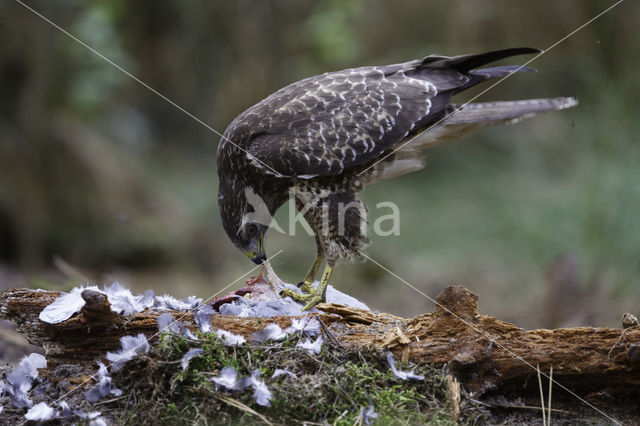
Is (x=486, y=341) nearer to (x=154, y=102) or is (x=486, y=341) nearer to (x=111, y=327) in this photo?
(x=111, y=327)

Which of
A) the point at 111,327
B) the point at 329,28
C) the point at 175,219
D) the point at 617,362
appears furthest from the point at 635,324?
the point at 329,28

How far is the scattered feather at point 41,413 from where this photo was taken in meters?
2.70

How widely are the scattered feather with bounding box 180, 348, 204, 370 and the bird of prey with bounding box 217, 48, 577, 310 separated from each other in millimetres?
1221

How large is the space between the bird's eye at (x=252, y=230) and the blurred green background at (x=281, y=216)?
159cm

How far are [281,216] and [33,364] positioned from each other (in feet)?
21.2

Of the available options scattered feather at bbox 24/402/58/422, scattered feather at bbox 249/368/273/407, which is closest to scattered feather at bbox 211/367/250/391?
scattered feather at bbox 249/368/273/407

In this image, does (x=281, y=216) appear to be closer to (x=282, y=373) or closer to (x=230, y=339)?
(x=230, y=339)

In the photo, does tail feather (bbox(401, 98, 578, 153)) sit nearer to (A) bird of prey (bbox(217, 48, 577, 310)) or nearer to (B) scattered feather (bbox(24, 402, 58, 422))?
(A) bird of prey (bbox(217, 48, 577, 310))

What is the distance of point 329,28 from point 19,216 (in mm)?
5587

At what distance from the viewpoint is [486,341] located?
2.87 meters

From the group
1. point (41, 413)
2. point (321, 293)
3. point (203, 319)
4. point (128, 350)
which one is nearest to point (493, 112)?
point (321, 293)

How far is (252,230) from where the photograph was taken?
4.25 meters

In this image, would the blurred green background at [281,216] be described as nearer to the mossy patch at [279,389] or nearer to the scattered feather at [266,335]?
the mossy patch at [279,389]

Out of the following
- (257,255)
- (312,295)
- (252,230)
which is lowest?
(312,295)
